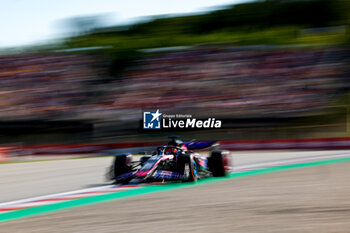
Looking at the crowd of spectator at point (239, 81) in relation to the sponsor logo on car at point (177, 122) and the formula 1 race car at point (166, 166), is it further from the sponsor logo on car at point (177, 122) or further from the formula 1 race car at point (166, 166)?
the formula 1 race car at point (166, 166)

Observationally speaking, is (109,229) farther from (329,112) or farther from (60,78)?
(60,78)

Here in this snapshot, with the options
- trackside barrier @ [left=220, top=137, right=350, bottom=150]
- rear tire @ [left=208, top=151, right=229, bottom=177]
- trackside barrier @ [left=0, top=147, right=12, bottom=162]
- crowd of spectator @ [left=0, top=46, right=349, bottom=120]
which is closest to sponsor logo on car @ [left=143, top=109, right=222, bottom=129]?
crowd of spectator @ [left=0, top=46, right=349, bottom=120]

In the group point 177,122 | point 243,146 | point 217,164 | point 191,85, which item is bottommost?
point 243,146

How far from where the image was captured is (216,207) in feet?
17.2

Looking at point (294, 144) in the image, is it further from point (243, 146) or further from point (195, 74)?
point (195, 74)

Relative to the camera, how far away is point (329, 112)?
668 inches

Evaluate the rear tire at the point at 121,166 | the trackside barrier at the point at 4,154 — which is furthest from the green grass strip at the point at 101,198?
the trackside barrier at the point at 4,154

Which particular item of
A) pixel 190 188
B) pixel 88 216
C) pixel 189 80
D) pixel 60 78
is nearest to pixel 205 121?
pixel 189 80

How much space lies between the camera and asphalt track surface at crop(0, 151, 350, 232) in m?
4.34

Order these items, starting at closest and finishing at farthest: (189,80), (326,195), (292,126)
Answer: (326,195) → (292,126) → (189,80)

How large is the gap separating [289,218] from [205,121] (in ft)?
44.6

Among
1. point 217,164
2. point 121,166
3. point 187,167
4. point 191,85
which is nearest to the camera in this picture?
point 187,167

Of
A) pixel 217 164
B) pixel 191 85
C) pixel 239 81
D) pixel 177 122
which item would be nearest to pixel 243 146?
pixel 177 122

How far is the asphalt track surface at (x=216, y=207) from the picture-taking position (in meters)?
4.34
